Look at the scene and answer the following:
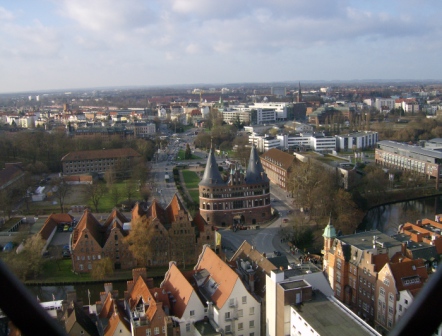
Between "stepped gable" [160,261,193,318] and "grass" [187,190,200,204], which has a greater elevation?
"stepped gable" [160,261,193,318]

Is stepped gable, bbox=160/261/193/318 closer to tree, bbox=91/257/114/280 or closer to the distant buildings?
tree, bbox=91/257/114/280

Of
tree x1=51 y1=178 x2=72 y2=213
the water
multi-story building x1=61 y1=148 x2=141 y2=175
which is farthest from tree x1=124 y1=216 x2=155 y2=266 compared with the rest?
multi-story building x1=61 y1=148 x2=141 y2=175

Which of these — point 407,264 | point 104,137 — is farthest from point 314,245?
point 104,137

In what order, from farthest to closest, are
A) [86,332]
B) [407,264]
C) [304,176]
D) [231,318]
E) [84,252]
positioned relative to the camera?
[304,176] → [84,252] → [407,264] → [231,318] → [86,332]

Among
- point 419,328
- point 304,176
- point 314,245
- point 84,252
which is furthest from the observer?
point 304,176

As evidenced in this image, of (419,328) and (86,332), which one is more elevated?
(419,328)

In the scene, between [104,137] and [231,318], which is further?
[104,137]

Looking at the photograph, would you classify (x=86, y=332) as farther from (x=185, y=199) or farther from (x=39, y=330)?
(x=185, y=199)

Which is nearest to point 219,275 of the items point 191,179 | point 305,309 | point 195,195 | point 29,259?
point 305,309
